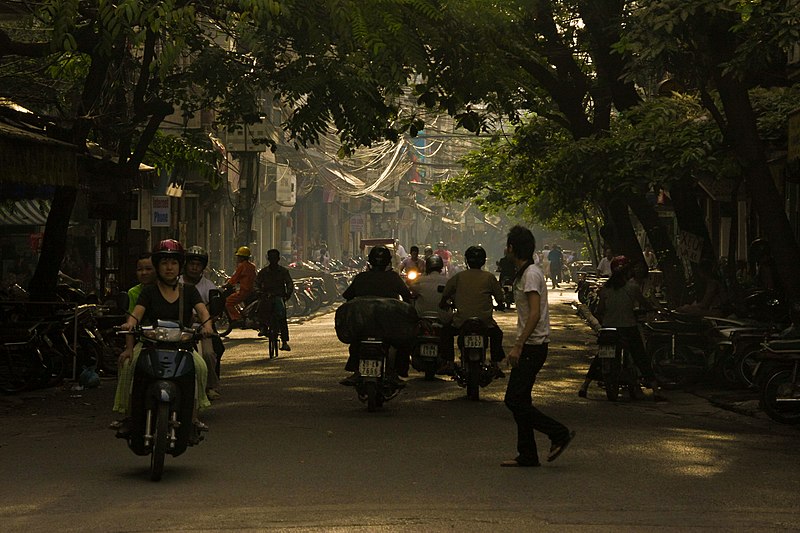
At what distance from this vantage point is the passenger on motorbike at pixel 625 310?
51.3ft

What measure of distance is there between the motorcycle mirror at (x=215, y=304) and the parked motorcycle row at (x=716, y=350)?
6.11 m

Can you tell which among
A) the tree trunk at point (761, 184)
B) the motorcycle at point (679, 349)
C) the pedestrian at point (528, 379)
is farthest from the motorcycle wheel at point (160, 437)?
the motorcycle at point (679, 349)

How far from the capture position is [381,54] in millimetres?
14930

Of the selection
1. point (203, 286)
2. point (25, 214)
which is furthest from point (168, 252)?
point (25, 214)

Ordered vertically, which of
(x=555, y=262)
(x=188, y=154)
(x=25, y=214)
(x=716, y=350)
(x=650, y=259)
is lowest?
(x=716, y=350)

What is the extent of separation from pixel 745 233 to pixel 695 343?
1271 cm

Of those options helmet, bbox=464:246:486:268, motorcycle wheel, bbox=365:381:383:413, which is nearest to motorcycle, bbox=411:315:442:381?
helmet, bbox=464:246:486:268

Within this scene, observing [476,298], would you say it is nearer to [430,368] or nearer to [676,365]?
[430,368]

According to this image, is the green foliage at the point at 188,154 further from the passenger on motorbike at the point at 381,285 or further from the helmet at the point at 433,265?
the passenger on motorbike at the point at 381,285

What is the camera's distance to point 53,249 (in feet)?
60.6

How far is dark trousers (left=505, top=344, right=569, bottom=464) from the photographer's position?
10.1 meters

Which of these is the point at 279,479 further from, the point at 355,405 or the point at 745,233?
the point at 745,233

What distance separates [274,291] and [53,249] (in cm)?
472

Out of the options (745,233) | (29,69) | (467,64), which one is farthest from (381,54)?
(745,233)
